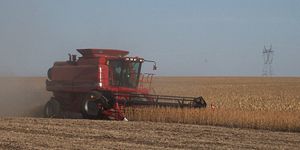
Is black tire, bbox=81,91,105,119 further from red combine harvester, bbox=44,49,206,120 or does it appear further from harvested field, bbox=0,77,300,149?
harvested field, bbox=0,77,300,149

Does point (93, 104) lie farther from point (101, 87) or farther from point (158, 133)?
point (158, 133)

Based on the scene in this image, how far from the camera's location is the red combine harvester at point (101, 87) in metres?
16.0

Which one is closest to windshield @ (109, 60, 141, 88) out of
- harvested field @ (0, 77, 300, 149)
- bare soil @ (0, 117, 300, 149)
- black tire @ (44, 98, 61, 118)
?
harvested field @ (0, 77, 300, 149)

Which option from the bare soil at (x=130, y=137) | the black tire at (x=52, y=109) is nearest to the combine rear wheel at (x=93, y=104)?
the black tire at (x=52, y=109)

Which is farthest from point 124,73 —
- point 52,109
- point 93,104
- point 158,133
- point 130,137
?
point 130,137

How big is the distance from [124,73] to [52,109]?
9.36 feet

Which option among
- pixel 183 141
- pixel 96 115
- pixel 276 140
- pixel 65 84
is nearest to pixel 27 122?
pixel 96 115

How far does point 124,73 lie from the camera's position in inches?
688

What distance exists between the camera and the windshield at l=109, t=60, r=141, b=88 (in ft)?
56.5

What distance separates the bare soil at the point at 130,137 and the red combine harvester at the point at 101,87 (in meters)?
2.27

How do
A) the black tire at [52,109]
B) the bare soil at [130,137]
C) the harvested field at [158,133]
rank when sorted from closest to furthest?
1. the bare soil at [130,137]
2. the harvested field at [158,133]
3. the black tire at [52,109]

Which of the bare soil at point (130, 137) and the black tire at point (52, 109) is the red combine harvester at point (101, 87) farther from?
the bare soil at point (130, 137)

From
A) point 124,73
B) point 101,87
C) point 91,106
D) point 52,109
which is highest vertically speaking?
point 124,73

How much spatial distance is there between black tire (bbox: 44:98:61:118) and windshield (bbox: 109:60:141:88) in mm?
2243
